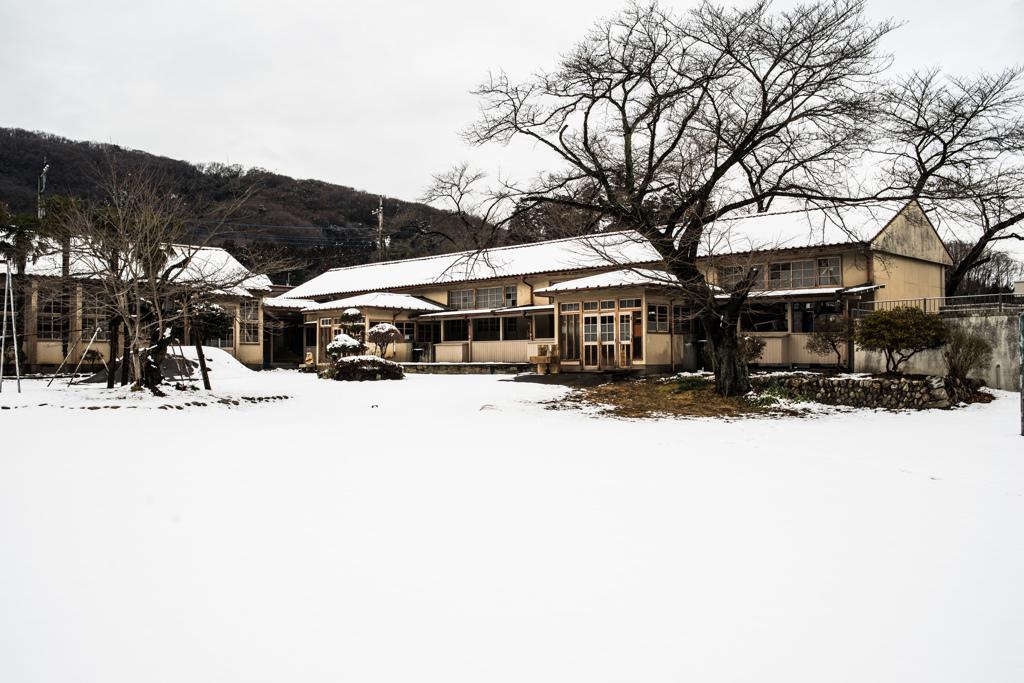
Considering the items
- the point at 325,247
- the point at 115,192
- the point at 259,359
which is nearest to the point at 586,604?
the point at 115,192

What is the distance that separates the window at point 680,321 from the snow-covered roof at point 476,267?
2270mm

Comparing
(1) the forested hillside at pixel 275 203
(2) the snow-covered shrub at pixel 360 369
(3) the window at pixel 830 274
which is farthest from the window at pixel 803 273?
(1) the forested hillside at pixel 275 203

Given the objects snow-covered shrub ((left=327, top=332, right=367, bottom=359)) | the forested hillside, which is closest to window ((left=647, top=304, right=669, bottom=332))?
snow-covered shrub ((left=327, top=332, right=367, bottom=359))

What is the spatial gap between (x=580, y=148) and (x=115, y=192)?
32.7 ft

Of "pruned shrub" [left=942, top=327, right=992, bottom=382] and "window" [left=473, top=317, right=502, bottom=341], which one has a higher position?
"window" [left=473, top=317, right=502, bottom=341]

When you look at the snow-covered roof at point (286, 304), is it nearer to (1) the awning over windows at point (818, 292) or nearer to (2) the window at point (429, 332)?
(2) the window at point (429, 332)

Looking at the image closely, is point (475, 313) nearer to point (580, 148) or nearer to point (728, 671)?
point (580, 148)

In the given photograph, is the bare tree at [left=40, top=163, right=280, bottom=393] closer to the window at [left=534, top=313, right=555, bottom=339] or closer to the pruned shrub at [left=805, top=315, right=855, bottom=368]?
the pruned shrub at [left=805, top=315, right=855, bottom=368]

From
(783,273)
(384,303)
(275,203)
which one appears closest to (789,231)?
(783,273)

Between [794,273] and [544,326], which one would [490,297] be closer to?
[544,326]

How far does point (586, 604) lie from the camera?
11.8 ft

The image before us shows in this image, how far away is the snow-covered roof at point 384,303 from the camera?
28.0 metres

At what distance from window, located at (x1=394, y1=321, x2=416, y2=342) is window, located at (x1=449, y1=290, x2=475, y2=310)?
6.22ft

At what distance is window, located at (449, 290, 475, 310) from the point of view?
97.0 feet
